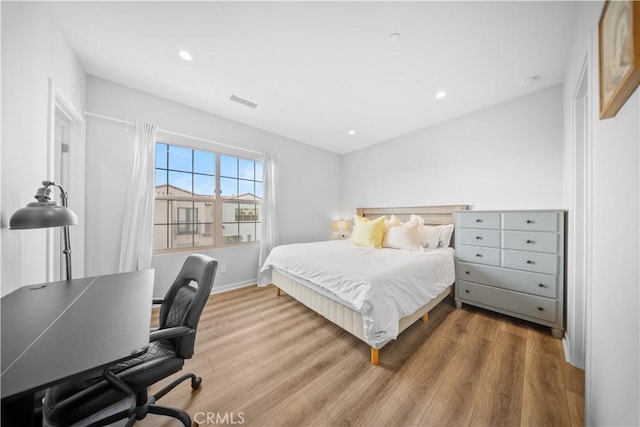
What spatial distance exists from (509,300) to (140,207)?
4211 mm

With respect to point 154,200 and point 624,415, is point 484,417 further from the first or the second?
point 154,200

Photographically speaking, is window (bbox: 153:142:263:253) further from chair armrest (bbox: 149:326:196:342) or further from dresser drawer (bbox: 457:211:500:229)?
dresser drawer (bbox: 457:211:500:229)

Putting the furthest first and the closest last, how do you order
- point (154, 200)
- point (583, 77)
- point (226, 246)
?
point (226, 246)
point (154, 200)
point (583, 77)

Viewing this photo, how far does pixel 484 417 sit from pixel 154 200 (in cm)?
355

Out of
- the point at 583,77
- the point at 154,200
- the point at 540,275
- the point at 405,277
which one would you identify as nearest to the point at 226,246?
the point at 154,200

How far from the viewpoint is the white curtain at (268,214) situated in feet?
11.1

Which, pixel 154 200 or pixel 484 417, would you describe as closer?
pixel 484 417

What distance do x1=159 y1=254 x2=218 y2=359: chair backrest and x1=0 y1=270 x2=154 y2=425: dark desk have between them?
176 millimetres

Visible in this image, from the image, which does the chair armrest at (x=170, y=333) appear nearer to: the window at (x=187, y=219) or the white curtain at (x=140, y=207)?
the white curtain at (x=140, y=207)

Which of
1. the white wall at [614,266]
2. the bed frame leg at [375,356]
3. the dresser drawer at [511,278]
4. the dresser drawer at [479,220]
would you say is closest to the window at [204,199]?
the bed frame leg at [375,356]

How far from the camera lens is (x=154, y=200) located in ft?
8.34

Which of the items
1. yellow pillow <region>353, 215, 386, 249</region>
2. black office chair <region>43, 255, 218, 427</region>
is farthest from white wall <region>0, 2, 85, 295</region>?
yellow pillow <region>353, 215, 386, 249</region>

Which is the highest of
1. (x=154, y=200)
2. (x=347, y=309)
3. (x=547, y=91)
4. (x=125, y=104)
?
(x=547, y=91)

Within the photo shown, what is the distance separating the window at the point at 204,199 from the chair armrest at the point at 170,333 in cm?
209
